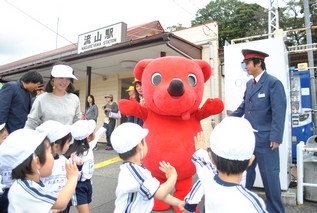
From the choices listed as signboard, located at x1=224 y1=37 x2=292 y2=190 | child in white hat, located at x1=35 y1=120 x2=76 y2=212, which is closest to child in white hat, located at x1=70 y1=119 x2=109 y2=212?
child in white hat, located at x1=35 y1=120 x2=76 y2=212

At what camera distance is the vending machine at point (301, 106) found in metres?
6.52

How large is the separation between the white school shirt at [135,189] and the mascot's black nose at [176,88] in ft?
3.36

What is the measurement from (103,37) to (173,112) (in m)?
5.77

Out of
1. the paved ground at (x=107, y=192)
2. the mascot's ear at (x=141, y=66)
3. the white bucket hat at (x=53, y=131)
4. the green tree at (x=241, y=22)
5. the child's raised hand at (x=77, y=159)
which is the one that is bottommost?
the paved ground at (x=107, y=192)

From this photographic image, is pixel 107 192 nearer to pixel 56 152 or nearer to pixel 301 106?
pixel 56 152

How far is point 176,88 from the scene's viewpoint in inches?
106

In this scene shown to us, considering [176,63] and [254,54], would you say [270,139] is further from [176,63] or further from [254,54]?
[176,63]

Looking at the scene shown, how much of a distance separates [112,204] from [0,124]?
185 cm

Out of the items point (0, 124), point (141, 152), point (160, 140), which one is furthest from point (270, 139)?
point (0, 124)

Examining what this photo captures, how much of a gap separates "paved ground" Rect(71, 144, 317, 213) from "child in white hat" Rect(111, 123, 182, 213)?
146 centimetres

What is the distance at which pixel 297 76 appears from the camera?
668 centimetres

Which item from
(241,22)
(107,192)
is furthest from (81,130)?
(241,22)

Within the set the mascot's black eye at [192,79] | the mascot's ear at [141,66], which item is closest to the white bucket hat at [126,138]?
the mascot's black eye at [192,79]

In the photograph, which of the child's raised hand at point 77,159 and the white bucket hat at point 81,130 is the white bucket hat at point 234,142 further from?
the white bucket hat at point 81,130
